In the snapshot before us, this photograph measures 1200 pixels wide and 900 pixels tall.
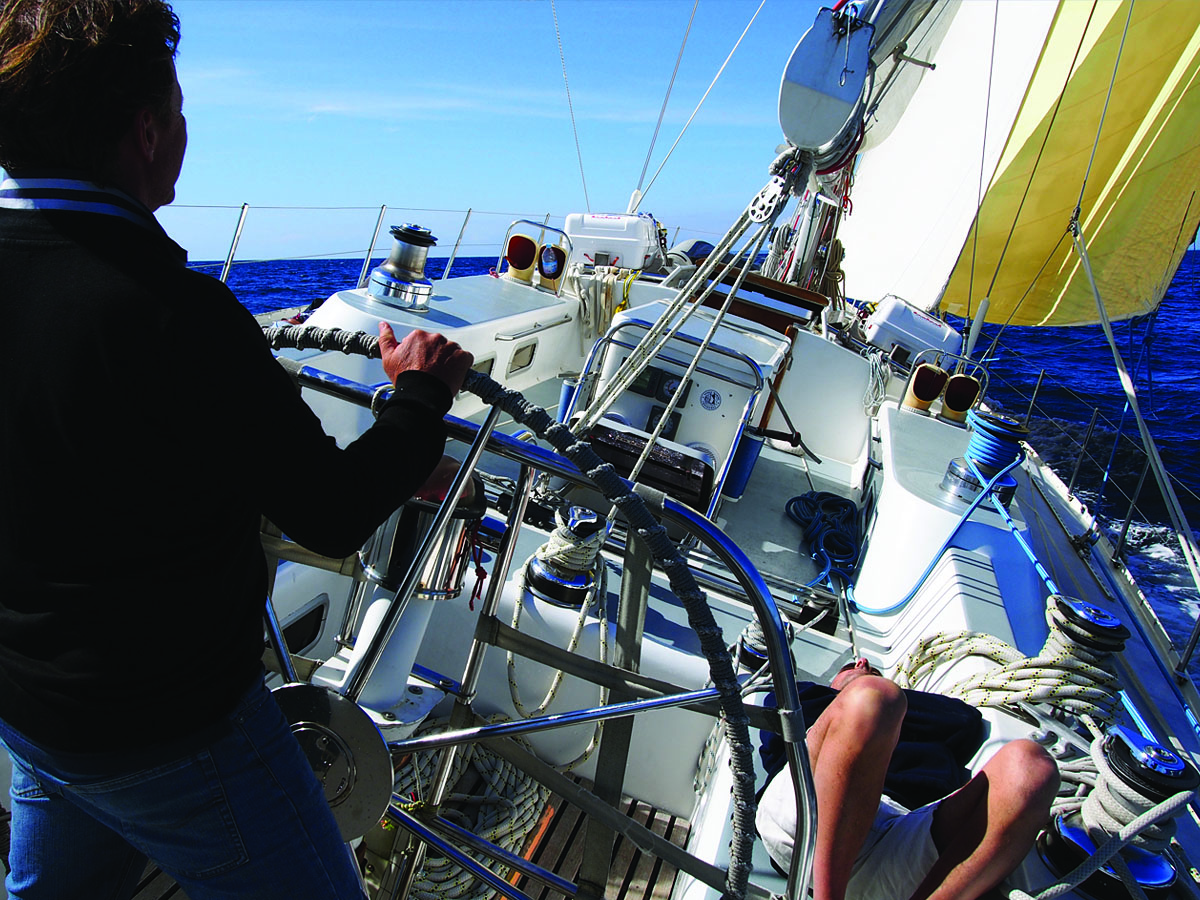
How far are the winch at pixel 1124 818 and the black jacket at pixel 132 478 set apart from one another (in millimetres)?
1705

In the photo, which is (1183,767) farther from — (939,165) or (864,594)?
(939,165)

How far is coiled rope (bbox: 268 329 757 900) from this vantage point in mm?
1113

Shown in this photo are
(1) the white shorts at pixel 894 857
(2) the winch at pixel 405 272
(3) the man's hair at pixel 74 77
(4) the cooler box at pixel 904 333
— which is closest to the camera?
(3) the man's hair at pixel 74 77

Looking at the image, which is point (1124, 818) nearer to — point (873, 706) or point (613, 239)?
point (873, 706)

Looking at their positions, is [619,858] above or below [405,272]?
below

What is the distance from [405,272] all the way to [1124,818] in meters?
3.80

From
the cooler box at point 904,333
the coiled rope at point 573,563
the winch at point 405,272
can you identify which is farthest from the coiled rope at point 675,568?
the cooler box at point 904,333

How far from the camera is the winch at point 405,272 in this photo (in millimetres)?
3918

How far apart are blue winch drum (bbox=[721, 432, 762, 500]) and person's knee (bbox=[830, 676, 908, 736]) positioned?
312cm

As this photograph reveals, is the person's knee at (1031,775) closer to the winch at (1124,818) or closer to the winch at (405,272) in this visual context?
the winch at (1124,818)

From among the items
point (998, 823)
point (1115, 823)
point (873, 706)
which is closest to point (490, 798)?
point (873, 706)

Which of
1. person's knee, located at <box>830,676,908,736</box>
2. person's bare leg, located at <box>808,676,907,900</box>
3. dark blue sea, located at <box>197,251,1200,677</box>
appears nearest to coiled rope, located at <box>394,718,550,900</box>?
person's bare leg, located at <box>808,676,907,900</box>

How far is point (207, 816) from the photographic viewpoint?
0.88 meters

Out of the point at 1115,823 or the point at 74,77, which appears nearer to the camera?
the point at 74,77
